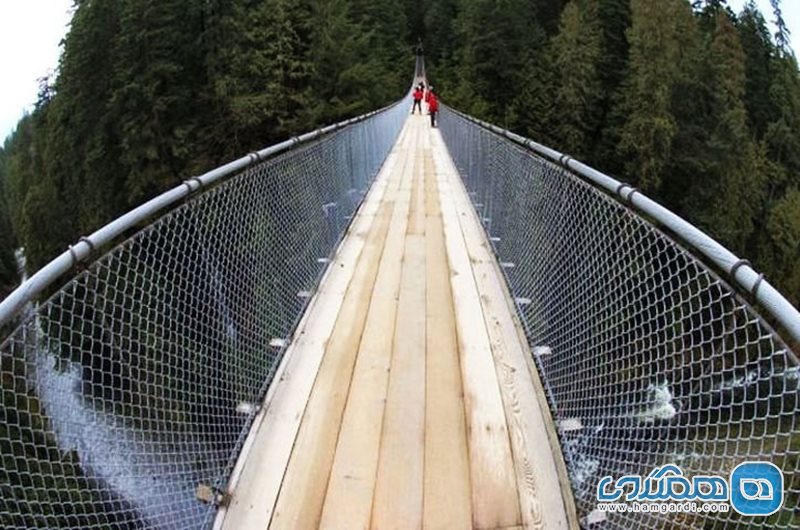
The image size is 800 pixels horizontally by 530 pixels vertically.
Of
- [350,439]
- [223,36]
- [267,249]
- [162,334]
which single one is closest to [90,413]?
[162,334]

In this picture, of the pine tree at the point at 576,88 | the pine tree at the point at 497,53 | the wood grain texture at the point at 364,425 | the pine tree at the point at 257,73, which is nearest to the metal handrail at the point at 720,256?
the wood grain texture at the point at 364,425

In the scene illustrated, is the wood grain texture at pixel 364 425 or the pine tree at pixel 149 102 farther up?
the pine tree at pixel 149 102

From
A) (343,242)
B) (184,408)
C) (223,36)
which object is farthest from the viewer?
(223,36)

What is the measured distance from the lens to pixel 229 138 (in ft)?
79.4

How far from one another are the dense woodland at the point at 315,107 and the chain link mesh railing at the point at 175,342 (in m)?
20.3

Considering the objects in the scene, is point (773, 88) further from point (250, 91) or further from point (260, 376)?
point (260, 376)

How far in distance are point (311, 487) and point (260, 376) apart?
2.72 feet

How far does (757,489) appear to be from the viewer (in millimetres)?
1657

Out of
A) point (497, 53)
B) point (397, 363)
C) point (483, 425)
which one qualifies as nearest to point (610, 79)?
point (497, 53)

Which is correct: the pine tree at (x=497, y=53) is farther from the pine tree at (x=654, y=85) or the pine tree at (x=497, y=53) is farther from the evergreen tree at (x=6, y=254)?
the evergreen tree at (x=6, y=254)

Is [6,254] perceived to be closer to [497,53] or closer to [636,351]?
[497,53]

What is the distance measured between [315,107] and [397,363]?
22208mm

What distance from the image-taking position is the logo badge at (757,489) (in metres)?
1.62

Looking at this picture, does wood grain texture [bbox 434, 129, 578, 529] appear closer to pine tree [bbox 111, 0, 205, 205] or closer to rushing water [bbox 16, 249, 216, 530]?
rushing water [bbox 16, 249, 216, 530]
